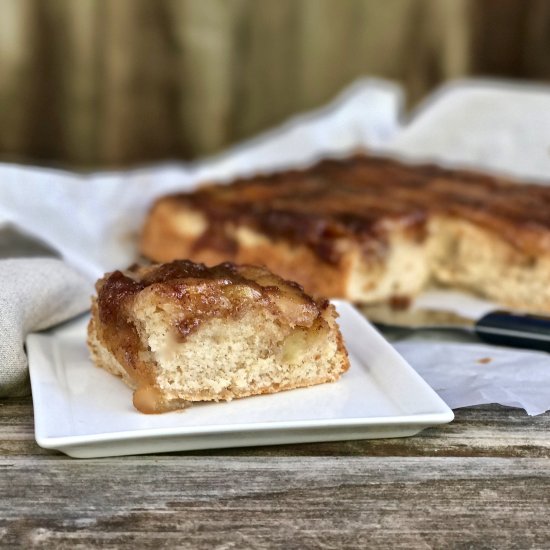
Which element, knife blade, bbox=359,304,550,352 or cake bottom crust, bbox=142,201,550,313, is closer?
knife blade, bbox=359,304,550,352

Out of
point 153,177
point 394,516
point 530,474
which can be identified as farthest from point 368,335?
point 153,177

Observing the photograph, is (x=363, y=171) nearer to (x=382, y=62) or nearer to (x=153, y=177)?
(x=153, y=177)

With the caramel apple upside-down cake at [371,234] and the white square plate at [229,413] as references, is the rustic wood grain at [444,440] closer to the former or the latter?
the white square plate at [229,413]

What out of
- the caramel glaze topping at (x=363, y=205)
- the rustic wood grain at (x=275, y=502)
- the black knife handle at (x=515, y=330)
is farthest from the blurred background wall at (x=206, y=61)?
the rustic wood grain at (x=275, y=502)

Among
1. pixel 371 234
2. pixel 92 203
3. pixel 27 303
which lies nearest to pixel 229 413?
pixel 27 303

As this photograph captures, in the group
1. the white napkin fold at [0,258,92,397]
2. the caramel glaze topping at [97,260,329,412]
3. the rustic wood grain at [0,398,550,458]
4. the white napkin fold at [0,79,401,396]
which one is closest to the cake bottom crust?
→ the white napkin fold at [0,79,401,396]

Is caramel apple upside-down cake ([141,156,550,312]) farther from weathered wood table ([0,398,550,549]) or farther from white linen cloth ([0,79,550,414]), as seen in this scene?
weathered wood table ([0,398,550,549])

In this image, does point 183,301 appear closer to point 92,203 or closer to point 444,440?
point 444,440
